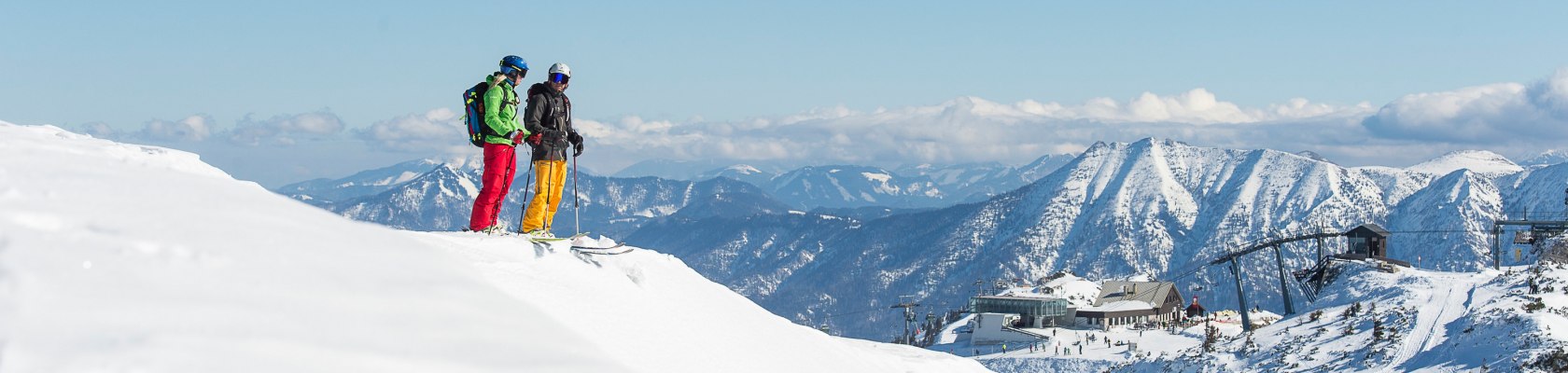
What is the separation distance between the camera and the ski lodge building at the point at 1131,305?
112 m

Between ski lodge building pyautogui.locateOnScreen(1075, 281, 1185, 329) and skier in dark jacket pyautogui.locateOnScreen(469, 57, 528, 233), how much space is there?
9557 cm

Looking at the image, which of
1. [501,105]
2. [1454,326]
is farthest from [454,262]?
[1454,326]

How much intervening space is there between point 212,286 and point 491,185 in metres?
8.67

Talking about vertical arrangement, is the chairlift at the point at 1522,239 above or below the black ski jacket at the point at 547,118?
above

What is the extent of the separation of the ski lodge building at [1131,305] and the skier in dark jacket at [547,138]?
94.8 metres

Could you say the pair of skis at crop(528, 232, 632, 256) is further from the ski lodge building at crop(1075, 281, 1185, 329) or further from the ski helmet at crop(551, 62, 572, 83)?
the ski lodge building at crop(1075, 281, 1185, 329)

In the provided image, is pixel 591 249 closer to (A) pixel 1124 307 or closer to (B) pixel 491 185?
(B) pixel 491 185

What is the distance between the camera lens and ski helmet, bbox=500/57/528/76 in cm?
1363

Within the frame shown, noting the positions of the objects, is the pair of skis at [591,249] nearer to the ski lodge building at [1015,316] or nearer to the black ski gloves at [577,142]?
the black ski gloves at [577,142]

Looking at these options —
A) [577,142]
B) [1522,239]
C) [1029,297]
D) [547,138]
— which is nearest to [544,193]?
[547,138]

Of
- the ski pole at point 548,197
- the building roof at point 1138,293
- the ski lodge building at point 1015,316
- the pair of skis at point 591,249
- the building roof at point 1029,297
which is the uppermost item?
the ski pole at point 548,197

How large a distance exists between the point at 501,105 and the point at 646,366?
20.8ft

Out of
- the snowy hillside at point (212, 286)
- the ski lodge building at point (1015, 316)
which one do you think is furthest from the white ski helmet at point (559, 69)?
the ski lodge building at point (1015, 316)

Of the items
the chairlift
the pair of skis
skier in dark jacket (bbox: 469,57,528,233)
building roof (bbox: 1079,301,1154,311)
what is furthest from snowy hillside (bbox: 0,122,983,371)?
building roof (bbox: 1079,301,1154,311)
